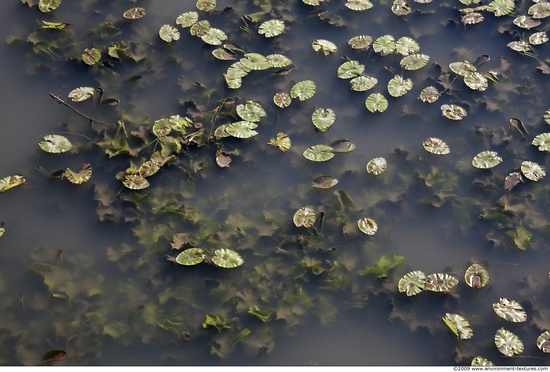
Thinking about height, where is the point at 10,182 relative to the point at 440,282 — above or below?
above

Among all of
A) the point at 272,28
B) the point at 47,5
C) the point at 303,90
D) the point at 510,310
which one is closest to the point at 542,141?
the point at 510,310

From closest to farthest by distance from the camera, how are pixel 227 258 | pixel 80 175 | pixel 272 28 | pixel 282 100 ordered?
pixel 227 258 < pixel 80 175 < pixel 282 100 < pixel 272 28

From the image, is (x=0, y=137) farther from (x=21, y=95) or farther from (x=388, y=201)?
(x=388, y=201)

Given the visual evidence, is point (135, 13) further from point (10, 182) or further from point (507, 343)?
point (507, 343)

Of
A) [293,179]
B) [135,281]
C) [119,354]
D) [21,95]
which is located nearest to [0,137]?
[21,95]

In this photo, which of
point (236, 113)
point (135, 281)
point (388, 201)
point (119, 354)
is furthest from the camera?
point (236, 113)

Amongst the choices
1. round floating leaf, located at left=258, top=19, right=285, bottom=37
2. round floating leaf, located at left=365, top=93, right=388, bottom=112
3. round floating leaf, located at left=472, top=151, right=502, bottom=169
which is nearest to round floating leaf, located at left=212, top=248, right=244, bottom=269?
round floating leaf, located at left=365, top=93, right=388, bottom=112

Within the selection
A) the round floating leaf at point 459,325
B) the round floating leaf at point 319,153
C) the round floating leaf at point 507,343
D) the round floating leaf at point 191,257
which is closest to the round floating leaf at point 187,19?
the round floating leaf at point 319,153

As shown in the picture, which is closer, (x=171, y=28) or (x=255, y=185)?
(x=255, y=185)
